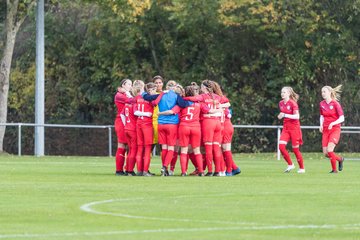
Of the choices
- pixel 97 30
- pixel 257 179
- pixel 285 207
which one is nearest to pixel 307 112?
pixel 97 30

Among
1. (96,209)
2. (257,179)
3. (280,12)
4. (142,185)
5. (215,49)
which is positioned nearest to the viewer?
(96,209)

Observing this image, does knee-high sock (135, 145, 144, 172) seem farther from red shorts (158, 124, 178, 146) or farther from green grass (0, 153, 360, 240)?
green grass (0, 153, 360, 240)

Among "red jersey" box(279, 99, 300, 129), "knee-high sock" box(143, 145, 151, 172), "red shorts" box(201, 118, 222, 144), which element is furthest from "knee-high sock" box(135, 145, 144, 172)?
"red jersey" box(279, 99, 300, 129)

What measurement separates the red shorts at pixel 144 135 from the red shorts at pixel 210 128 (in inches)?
41.6

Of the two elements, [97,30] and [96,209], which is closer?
[96,209]

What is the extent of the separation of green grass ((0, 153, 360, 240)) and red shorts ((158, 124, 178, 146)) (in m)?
1.06

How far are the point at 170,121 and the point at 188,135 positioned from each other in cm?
46

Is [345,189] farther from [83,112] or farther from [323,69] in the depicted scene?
[83,112]

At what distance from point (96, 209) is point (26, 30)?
1522 inches

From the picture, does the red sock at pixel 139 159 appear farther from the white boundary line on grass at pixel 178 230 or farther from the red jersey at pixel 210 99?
the white boundary line on grass at pixel 178 230

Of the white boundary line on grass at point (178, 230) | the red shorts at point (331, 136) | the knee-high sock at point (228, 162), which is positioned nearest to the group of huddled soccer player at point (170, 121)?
the knee-high sock at point (228, 162)

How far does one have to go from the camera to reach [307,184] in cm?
2342

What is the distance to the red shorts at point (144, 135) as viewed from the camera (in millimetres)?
26406

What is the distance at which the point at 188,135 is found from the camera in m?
26.4
